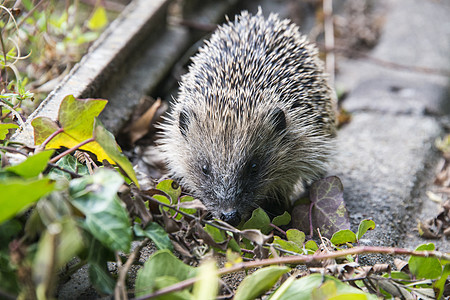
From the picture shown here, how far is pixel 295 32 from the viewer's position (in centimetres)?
424

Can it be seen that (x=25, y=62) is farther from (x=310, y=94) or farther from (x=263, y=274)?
(x=263, y=274)

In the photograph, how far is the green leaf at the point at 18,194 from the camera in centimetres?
157

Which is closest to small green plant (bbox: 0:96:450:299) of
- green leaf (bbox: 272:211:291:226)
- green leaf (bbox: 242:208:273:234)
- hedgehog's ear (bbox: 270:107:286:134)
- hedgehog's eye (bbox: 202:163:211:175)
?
green leaf (bbox: 242:208:273:234)

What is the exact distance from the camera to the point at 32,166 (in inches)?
76.0

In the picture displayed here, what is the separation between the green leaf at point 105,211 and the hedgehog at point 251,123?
1.15 m

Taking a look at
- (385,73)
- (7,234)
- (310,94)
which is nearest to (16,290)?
(7,234)

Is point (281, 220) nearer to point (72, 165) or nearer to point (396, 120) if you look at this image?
point (72, 165)

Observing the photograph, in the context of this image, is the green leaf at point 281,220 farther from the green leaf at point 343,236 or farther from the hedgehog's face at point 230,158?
the green leaf at point 343,236

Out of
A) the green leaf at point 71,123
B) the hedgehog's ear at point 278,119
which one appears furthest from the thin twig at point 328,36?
the green leaf at point 71,123

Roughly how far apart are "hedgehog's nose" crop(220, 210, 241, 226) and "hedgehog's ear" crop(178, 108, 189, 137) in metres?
0.84

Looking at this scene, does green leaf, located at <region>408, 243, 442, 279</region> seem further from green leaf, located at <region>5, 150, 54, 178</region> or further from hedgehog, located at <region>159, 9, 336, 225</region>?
green leaf, located at <region>5, 150, 54, 178</region>

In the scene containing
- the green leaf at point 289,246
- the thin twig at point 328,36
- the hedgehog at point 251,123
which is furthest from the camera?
the thin twig at point 328,36

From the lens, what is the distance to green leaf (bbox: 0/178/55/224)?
157cm

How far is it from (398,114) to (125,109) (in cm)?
298
